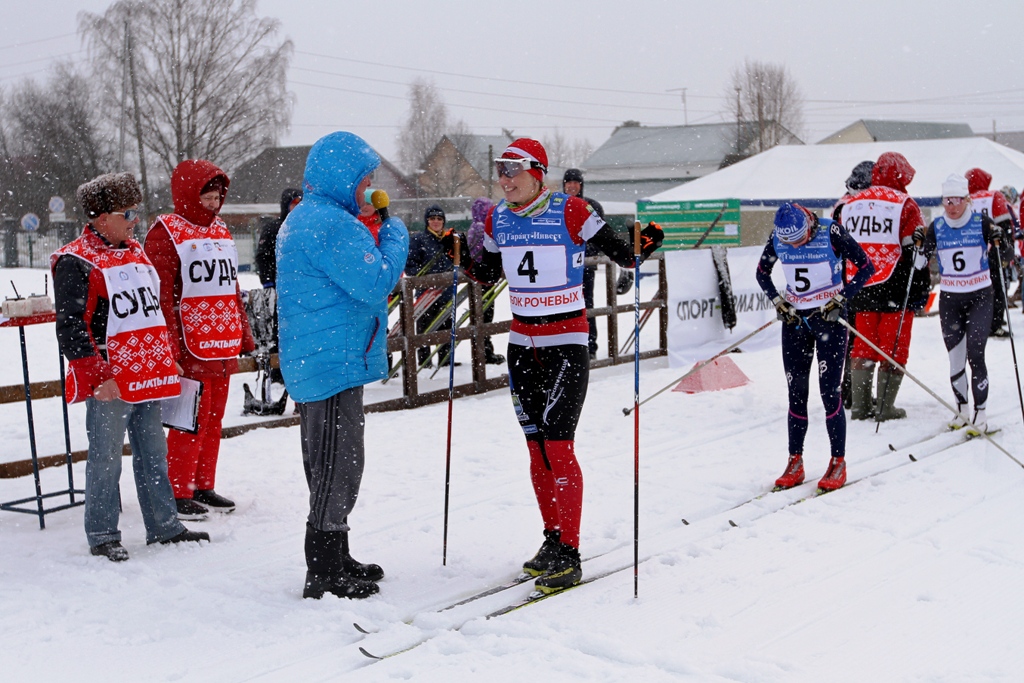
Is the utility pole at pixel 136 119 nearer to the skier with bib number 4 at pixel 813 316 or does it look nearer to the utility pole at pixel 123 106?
the utility pole at pixel 123 106

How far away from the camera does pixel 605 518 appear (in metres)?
5.40

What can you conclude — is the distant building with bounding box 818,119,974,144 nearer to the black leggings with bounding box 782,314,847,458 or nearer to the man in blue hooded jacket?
the black leggings with bounding box 782,314,847,458

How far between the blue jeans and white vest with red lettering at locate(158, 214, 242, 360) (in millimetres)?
608

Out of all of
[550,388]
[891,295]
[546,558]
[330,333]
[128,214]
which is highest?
[128,214]

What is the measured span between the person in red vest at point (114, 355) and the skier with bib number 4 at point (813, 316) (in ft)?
11.8

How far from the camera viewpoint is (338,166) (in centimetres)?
418

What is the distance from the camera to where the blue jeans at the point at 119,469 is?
186 inches

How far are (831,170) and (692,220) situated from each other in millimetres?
3871

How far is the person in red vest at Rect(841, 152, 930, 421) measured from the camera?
7.98m

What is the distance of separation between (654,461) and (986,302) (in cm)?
305

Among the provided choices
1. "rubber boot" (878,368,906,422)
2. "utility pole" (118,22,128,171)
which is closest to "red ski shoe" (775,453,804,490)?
"rubber boot" (878,368,906,422)

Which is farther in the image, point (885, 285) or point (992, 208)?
point (992, 208)

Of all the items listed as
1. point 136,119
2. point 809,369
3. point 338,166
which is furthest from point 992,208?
point 136,119

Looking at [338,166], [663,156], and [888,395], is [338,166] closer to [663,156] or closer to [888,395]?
[888,395]
